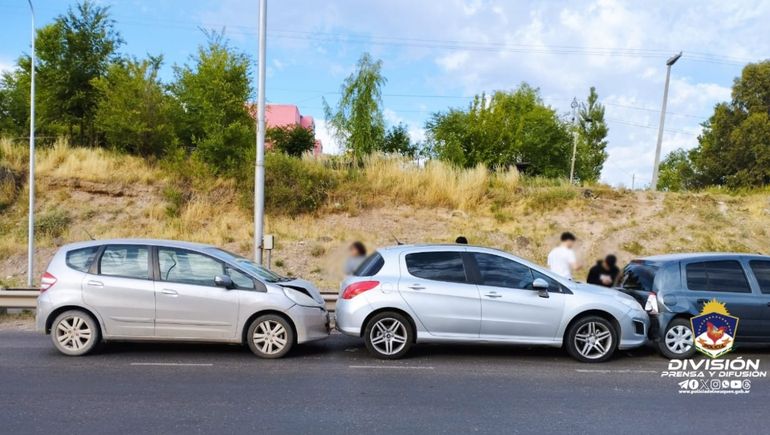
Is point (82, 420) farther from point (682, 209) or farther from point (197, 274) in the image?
point (682, 209)

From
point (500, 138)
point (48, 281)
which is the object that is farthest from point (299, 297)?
point (500, 138)

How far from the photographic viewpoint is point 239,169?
74.8ft

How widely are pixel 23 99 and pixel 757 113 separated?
43926 mm

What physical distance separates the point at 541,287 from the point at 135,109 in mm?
20277

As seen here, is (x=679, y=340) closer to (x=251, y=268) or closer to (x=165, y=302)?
(x=251, y=268)

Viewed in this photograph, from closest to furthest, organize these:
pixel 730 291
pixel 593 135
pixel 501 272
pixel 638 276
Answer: pixel 501 272, pixel 730 291, pixel 638 276, pixel 593 135

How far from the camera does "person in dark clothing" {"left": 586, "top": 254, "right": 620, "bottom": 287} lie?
960cm

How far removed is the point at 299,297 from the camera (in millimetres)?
8125

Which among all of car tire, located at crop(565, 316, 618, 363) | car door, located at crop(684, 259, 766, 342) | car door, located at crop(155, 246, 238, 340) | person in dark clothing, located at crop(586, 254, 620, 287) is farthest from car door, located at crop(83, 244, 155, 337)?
car door, located at crop(684, 259, 766, 342)

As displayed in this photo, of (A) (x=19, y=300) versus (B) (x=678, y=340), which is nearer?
(B) (x=678, y=340)

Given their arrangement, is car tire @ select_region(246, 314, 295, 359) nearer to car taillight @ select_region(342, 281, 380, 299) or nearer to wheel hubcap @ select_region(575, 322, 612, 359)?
car taillight @ select_region(342, 281, 380, 299)

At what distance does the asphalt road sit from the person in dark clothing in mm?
1375

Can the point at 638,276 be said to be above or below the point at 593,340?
above

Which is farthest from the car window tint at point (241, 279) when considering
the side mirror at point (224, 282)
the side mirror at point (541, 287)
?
the side mirror at point (541, 287)
